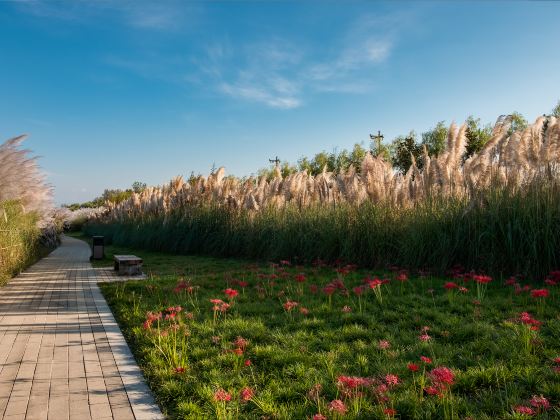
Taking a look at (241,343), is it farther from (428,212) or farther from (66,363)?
(428,212)

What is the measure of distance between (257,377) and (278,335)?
2.65 ft

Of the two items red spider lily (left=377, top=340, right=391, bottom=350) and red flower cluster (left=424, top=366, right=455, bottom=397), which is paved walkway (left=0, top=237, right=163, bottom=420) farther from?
red spider lily (left=377, top=340, right=391, bottom=350)

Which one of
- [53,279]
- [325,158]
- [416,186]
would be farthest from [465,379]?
[325,158]

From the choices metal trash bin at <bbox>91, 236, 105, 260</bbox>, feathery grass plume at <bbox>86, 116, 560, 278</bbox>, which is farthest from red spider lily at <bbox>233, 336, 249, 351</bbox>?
metal trash bin at <bbox>91, 236, 105, 260</bbox>

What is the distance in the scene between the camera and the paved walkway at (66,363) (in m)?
2.63

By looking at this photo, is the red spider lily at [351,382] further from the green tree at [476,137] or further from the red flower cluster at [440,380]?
the green tree at [476,137]

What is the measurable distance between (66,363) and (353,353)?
7.37 feet

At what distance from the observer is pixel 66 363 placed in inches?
133

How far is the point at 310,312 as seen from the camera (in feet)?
14.8

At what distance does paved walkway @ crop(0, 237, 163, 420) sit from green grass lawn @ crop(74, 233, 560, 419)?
0.18 metres

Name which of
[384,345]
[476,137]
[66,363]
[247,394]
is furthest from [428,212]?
[476,137]

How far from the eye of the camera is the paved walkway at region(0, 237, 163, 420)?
263 centimetres

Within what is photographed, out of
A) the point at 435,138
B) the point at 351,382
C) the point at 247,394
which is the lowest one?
the point at 247,394

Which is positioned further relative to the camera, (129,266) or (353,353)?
(129,266)
